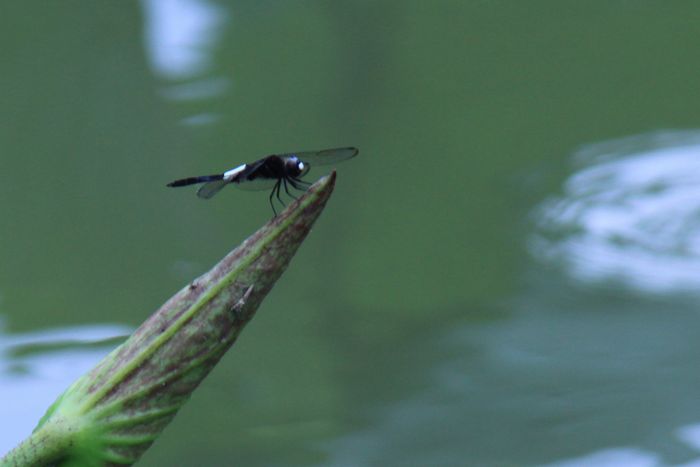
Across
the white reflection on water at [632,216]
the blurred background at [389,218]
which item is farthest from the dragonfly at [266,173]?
the white reflection on water at [632,216]

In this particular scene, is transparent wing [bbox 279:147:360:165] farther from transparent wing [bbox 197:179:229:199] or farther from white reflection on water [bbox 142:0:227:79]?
white reflection on water [bbox 142:0:227:79]

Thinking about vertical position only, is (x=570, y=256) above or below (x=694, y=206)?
below

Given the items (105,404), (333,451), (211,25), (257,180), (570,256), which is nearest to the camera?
(105,404)

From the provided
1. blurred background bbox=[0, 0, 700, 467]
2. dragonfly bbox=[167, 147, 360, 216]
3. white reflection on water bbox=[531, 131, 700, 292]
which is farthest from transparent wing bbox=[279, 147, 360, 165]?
white reflection on water bbox=[531, 131, 700, 292]

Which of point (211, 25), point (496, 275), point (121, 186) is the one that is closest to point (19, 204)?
point (121, 186)

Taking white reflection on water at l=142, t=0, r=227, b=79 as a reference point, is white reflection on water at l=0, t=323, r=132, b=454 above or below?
below

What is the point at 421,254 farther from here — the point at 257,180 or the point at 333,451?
the point at 257,180

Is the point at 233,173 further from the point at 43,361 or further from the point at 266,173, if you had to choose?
the point at 43,361

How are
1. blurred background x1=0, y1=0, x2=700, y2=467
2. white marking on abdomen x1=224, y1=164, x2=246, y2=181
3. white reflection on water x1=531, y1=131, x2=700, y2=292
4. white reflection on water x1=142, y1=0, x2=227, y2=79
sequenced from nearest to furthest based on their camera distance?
1. white marking on abdomen x1=224, y1=164, x2=246, y2=181
2. blurred background x1=0, y1=0, x2=700, y2=467
3. white reflection on water x1=531, y1=131, x2=700, y2=292
4. white reflection on water x1=142, y1=0, x2=227, y2=79

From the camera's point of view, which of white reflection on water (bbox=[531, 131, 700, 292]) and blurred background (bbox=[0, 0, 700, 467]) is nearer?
blurred background (bbox=[0, 0, 700, 467])
